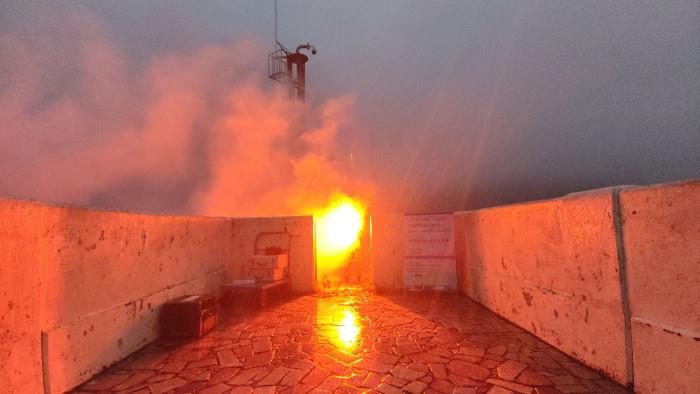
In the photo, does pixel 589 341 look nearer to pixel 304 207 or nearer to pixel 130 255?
pixel 130 255

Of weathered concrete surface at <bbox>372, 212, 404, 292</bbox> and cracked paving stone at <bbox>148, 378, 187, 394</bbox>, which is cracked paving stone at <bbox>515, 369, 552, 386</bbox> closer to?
cracked paving stone at <bbox>148, 378, 187, 394</bbox>

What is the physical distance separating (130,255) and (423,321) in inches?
220

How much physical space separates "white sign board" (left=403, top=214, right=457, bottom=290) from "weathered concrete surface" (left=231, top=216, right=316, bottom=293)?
301cm

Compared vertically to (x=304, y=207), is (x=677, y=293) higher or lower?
lower

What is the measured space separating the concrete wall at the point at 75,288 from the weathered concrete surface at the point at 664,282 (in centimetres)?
659

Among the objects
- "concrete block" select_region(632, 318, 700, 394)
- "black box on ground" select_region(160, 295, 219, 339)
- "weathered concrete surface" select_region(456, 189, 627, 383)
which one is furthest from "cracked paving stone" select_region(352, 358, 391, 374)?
"black box on ground" select_region(160, 295, 219, 339)

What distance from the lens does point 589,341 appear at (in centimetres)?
461

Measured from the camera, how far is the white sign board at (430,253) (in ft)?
33.8

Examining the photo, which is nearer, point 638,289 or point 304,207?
point 638,289

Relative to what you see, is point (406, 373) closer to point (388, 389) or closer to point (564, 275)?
point (388, 389)

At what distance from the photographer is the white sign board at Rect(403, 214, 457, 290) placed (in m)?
10.3

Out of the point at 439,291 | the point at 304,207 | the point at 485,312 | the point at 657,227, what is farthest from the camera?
the point at 304,207

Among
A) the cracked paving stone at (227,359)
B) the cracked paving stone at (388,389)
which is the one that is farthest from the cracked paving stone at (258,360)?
the cracked paving stone at (388,389)

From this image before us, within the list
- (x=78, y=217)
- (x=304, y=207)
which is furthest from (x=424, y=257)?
(x=304, y=207)
